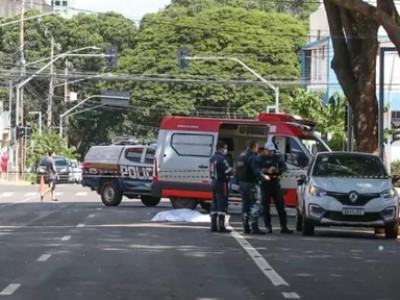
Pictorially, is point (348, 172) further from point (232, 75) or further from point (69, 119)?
point (69, 119)

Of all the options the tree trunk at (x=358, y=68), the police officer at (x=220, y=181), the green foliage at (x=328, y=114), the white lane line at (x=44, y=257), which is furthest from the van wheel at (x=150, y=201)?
the white lane line at (x=44, y=257)

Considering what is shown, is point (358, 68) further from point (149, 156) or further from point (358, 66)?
point (149, 156)

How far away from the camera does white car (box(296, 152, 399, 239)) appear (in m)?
20.7

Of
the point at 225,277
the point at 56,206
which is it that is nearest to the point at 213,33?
the point at 56,206

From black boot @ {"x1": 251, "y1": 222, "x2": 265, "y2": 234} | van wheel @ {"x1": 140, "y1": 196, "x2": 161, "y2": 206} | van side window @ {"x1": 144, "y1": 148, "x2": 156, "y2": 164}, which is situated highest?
van side window @ {"x1": 144, "y1": 148, "x2": 156, "y2": 164}

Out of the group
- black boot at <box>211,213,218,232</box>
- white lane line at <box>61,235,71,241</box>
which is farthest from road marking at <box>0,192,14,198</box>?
white lane line at <box>61,235,71,241</box>

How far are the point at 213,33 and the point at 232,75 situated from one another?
3523 millimetres

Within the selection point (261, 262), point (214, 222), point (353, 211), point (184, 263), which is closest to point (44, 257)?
point (184, 263)

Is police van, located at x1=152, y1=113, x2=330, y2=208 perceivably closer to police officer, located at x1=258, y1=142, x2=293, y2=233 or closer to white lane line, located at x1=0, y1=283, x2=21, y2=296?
police officer, located at x1=258, y1=142, x2=293, y2=233

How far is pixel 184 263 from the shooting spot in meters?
16.0

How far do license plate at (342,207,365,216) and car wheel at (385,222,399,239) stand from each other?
0.70m

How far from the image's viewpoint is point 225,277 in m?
14.3

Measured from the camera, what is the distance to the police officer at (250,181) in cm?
2134

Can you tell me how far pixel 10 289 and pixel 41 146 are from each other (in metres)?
59.0
